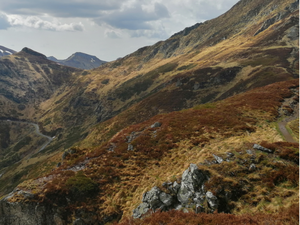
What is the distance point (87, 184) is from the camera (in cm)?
1980

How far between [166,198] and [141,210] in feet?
7.98

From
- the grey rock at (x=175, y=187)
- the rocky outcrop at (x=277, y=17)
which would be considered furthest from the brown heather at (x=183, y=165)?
the rocky outcrop at (x=277, y=17)

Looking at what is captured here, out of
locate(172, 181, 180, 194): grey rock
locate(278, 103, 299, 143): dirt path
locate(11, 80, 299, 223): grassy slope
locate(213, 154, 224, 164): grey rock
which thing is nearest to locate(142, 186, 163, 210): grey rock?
locate(11, 80, 299, 223): grassy slope

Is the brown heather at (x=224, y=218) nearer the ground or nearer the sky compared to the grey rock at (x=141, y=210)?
nearer the sky

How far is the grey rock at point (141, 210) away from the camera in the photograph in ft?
49.1

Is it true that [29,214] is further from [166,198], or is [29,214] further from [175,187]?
[175,187]

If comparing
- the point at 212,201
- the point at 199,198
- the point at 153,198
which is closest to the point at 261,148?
the point at 212,201

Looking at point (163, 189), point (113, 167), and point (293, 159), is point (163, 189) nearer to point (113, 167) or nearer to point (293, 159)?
point (113, 167)

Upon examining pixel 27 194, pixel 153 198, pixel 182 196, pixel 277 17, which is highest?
pixel 277 17

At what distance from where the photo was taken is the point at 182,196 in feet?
49.0

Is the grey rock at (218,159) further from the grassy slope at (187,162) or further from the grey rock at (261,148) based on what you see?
the grey rock at (261,148)

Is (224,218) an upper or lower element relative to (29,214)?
lower

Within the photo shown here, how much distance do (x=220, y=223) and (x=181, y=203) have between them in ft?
15.1

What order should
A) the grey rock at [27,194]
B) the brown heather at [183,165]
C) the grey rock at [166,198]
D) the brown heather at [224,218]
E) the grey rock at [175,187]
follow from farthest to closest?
the grey rock at [27,194] < the grey rock at [175,187] < the grey rock at [166,198] < the brown heather at [183,165] < the brown heather at [224,218]
